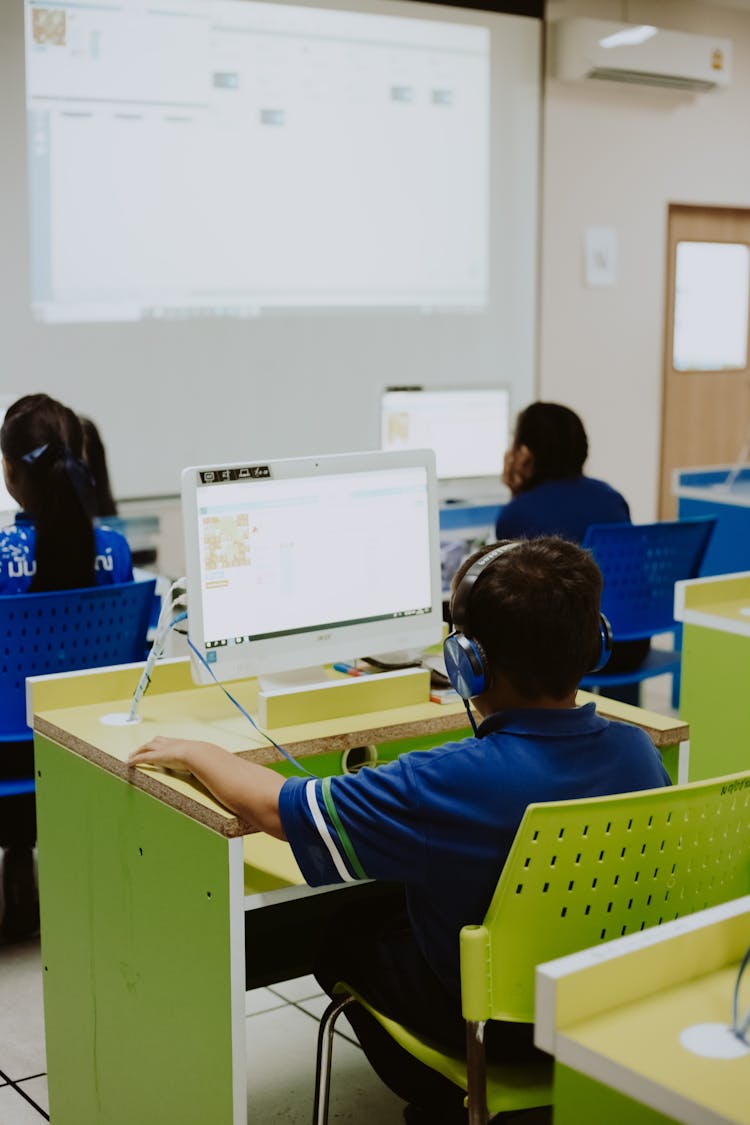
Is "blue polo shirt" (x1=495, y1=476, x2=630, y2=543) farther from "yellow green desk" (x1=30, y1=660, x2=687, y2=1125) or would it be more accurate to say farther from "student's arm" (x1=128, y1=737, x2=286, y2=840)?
"student's arm" (x1=128, y1=737, x2=286, y2=840)

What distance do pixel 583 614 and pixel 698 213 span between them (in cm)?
560

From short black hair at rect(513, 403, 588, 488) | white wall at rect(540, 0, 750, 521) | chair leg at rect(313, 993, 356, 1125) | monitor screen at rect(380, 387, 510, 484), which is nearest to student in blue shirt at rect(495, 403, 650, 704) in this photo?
short black hair at rect(513, 403, 588, 488)

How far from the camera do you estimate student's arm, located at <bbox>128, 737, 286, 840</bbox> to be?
1.67 m

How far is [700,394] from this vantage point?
22.5ft

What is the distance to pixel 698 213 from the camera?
22.1ft

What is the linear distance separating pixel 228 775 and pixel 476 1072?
0.46 meters

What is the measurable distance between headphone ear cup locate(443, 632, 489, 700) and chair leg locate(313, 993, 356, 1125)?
0.49m

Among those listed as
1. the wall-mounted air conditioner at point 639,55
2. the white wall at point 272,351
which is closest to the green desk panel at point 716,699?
→ the white wall at point 272,351

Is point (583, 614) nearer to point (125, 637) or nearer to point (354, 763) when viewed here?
point (354, 763)

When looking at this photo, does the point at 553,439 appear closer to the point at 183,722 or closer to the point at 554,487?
the point at 554,487

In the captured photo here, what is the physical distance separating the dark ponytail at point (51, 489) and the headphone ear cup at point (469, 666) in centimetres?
154

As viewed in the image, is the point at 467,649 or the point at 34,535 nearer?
the point at 467,649

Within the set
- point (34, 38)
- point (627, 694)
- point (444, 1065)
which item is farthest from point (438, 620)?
point (34, 38)

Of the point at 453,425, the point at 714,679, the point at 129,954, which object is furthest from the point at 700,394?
the point at 129,954
